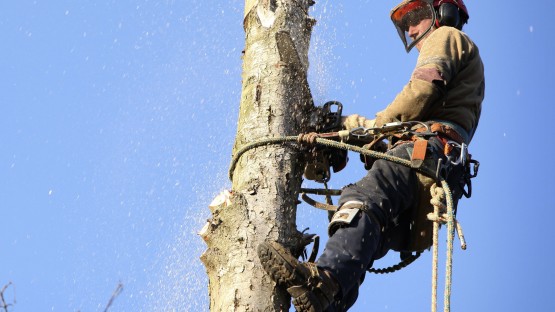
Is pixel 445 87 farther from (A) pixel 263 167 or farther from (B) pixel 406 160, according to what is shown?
(A) pixel 263 167

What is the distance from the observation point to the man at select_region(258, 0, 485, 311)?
348 cm

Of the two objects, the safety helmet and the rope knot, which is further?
the safety helmet

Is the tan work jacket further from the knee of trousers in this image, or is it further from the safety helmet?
the knee of trousers

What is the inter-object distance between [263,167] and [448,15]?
5.72 ft

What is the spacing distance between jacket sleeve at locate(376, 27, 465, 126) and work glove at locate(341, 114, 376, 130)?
0.15 meters

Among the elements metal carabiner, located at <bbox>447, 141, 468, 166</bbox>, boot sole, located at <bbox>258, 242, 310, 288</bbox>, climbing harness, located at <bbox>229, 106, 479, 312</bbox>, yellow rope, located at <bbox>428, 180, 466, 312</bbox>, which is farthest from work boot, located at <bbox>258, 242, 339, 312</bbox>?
metal carabiner, located at <bbox>447, 141, 468, 166</bbox>

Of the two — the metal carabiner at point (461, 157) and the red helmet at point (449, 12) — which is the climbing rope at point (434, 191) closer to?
the metal carabiner at point (461, 157)

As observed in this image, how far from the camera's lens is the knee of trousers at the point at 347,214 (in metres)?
3.77

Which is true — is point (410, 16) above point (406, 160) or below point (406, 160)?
above

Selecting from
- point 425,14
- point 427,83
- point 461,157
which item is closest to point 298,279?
point 461,157

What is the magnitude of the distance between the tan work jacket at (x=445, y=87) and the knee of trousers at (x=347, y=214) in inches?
28.7

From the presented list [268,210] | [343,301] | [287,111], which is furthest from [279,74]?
[343,301]

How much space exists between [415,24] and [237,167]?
70.7 inches

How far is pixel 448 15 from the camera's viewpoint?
5.08m
